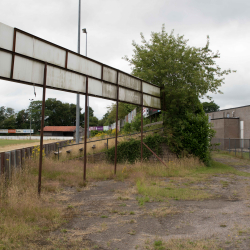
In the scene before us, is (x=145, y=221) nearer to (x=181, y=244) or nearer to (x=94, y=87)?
(x=181, y=244)

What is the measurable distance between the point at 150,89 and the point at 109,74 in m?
4.31

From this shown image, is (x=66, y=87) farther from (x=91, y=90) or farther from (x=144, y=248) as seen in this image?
(x=144, y=248)

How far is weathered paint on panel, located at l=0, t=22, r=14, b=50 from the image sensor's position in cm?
745

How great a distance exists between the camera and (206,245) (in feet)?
13.9

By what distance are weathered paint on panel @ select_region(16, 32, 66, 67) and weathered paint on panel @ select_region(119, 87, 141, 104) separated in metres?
4.27

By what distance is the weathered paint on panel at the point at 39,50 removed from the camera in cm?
801

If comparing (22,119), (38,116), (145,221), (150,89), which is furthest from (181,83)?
(22,119)

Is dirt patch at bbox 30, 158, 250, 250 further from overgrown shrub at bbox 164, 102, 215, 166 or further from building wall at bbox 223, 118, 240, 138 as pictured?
building wall at bbox 223, 118, 240, 138

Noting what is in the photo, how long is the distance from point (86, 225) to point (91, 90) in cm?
706

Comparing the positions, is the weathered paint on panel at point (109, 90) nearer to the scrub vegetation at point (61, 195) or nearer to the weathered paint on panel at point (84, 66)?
the weathered paint on panel at point (84, 66)

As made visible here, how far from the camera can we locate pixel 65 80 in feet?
31.6

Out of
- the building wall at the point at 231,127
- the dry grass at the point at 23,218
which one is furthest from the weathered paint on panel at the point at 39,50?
the building wall at the point at 231,127

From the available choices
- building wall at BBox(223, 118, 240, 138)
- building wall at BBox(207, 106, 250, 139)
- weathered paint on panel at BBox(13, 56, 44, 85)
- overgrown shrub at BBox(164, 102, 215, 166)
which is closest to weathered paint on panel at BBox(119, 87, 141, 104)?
overgrown shrub at BBox(164, 102, 215, 166)

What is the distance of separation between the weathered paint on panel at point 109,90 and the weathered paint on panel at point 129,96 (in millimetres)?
519
